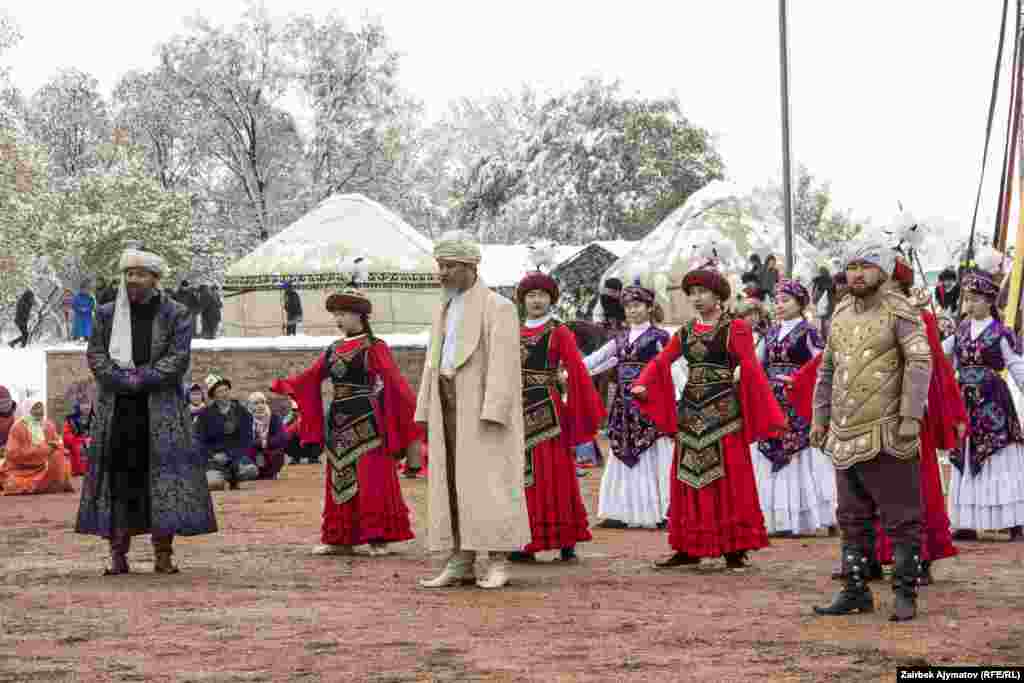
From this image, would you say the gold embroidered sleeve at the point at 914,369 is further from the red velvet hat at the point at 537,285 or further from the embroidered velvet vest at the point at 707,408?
the red velvet hat at the point at 537,285

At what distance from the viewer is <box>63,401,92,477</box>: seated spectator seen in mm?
21422

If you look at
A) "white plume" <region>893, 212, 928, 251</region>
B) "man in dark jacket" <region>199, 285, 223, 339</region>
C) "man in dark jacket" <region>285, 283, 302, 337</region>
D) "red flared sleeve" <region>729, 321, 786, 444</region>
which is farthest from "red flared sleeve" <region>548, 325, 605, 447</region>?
"man in dark jacket" <region>199, 285, 223, 339</region>

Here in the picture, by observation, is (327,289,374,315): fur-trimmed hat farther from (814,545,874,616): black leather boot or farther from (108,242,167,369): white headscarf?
(814,545,874,616): black leather boot

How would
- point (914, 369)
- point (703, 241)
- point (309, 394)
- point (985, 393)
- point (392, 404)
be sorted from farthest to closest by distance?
point (703, 241) < point (985, 393) < point (309, 394) < point (392, 404) < point (914, 369)

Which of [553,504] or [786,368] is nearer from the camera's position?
[553,504]

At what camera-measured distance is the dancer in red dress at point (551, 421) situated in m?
10.6

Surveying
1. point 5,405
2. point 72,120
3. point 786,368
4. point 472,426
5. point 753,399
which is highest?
point 72,120

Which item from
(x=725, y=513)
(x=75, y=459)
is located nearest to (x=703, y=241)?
(x=75, y=459)

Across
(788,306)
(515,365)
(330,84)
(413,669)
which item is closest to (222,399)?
(788,306)

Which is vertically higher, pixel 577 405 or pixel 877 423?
pixel 577 405

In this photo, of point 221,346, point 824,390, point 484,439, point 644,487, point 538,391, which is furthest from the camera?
point 221,346

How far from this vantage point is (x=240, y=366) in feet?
85.5

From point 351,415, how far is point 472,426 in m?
2.11

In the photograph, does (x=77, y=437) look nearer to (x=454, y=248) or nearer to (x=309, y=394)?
(x=309, y=394)
